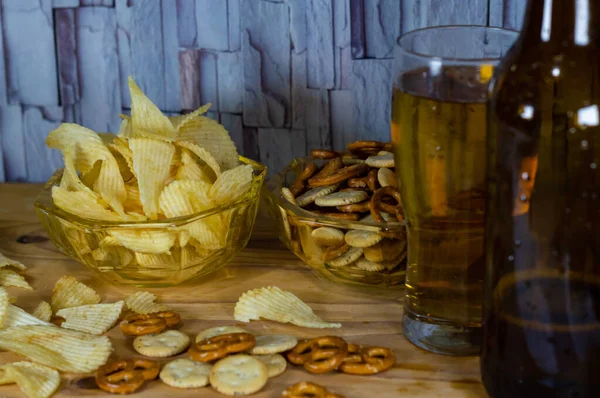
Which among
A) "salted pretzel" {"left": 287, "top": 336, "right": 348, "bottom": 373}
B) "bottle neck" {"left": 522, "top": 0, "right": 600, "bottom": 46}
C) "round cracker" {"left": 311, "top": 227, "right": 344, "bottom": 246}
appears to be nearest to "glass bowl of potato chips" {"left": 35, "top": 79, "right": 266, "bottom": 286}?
"round cracker" {"left": 311, "top": 227, "right": 344, "bottom": 246}

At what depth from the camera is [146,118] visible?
3.56 feet

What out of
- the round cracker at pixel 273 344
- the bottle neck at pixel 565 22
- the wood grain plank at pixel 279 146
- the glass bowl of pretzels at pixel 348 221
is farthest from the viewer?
the wood grain plank at pixel 279 146

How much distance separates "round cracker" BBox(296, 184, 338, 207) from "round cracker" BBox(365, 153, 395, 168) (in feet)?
0.18

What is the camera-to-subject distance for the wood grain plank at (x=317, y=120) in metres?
1.34

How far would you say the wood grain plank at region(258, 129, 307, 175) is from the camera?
1.37 metres

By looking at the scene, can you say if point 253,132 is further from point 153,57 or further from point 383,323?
point 383,323

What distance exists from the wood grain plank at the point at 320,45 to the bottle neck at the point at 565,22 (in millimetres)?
636

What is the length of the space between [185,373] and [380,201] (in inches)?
12.9

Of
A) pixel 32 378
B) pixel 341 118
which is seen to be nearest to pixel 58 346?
pixel 32 378

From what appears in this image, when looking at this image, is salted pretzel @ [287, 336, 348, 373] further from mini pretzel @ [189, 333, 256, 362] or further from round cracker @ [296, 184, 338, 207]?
round cracker @ [296, 184, 338, 207]

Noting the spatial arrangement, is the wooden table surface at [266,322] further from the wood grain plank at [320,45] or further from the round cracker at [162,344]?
the wood grain plank at [320,45]

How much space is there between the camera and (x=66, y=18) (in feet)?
4.55

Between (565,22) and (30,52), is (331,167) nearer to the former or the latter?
(565,22)

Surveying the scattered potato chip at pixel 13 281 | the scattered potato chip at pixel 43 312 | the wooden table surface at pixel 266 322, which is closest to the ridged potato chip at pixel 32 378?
the wooden table surface at pixel 266 322
